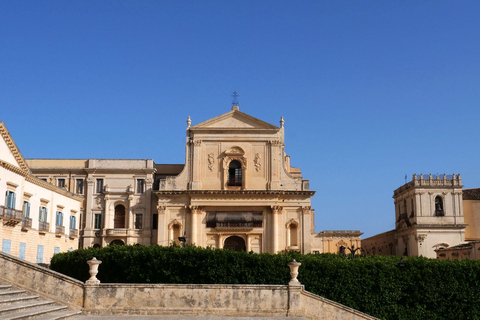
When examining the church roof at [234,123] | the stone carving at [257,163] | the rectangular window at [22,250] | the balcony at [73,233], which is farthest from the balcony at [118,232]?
the stone carving at [257,163]

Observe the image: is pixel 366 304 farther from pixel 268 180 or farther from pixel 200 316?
A: pixel 268 180

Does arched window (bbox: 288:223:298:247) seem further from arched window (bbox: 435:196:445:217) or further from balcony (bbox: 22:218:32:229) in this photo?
balcony (bbox: 22:218:32:229)

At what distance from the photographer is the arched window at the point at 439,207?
49719 mm

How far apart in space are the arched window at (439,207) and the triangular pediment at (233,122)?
60.3ft

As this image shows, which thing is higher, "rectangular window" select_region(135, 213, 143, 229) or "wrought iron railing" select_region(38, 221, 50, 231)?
"rectangular window" select_region(135, 213, 143, 229)

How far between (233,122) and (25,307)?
1210 inches

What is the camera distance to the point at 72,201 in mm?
42312

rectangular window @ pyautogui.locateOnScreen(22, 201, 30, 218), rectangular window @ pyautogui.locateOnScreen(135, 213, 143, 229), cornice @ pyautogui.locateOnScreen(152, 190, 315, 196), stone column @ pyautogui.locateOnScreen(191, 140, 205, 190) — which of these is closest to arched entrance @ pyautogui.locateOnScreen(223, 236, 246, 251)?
cornice @ pyautogui.locateOnScreen(152, 190, 315, 196)

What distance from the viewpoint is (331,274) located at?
21375 millimetres

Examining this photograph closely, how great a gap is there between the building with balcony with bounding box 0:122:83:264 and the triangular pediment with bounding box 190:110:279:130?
488 inches

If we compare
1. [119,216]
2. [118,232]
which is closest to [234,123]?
[119,216]

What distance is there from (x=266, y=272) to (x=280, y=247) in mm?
21878

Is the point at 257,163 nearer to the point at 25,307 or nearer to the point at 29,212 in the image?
the point at 29,212

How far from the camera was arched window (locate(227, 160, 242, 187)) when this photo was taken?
43312mm
